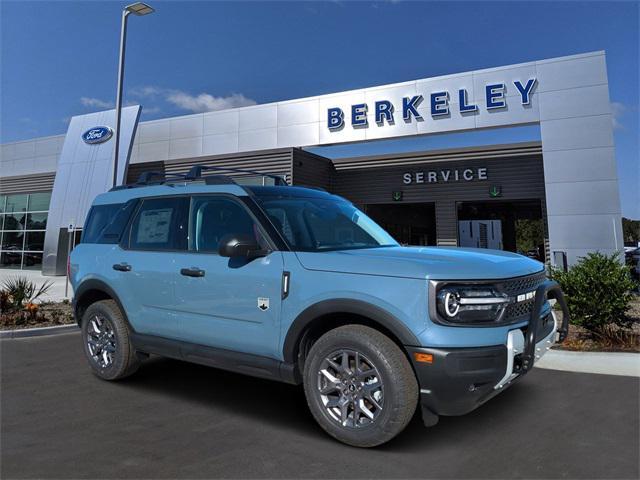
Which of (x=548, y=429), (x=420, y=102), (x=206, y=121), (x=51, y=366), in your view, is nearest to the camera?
(x=548, y=429)

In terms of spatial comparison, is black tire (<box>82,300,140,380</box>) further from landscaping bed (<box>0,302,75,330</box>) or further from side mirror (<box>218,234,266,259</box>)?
landscaping bed (<box>0,302,75,330</box>)

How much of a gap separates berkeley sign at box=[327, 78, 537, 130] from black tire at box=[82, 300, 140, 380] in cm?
1314

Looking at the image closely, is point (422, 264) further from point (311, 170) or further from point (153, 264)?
point (311, 170)

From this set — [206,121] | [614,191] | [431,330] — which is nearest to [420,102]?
[614,191]

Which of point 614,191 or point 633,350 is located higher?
point 614,191

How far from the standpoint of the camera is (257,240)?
3.54 meters

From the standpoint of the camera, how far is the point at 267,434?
3289 millimetres

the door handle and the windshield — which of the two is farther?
the door handle

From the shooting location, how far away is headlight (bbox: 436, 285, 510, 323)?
2.77 metres

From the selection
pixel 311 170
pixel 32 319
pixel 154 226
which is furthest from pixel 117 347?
pixel 311 170

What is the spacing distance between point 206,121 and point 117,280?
15.4 m

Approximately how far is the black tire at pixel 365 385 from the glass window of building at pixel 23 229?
931 inches

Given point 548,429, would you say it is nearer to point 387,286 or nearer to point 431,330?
point 431,330

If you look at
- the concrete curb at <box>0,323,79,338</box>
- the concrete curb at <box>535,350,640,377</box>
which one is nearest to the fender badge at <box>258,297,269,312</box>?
the concrete curb at <box>535,350,640,377</box>
